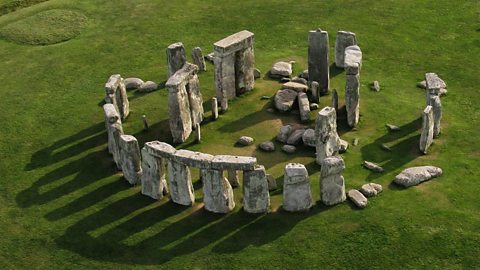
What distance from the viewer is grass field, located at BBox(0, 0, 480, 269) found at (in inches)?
824

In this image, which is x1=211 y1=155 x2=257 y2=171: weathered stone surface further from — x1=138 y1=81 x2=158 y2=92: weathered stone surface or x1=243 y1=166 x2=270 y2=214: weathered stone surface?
x1=138 y1=81 x2=158 y2=92: weathered stone surface

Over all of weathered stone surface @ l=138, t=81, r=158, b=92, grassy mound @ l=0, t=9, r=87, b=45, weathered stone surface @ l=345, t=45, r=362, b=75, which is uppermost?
weathered stone surface @ l=345, t=45, r=362, b=75

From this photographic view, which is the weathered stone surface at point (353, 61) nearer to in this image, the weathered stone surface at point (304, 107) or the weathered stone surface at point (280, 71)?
the weathered stone surface at point (304, 107)

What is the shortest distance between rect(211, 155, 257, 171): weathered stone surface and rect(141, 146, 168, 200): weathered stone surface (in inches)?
85.5

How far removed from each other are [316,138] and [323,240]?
14.7 feet

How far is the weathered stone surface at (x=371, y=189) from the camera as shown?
22812 mm

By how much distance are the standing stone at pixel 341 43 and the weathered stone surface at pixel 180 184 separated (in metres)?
11.9

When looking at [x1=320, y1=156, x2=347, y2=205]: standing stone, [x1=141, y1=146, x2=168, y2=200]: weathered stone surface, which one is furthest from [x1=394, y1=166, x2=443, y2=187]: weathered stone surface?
[x1=141, y1=146, x2=168, y2=200]: weathered stone surface

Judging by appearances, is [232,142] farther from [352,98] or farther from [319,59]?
[319,59]

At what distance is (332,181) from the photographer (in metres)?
22.2

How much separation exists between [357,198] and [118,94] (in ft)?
35.8

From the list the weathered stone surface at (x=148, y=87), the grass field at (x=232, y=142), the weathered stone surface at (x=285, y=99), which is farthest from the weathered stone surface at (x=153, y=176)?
the weathered stone surface at (x=148, y=87)

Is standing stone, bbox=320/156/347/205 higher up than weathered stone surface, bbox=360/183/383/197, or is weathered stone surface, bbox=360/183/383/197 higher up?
standing stone, bbox=320/156/347/205

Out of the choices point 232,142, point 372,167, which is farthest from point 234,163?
point 372,167
